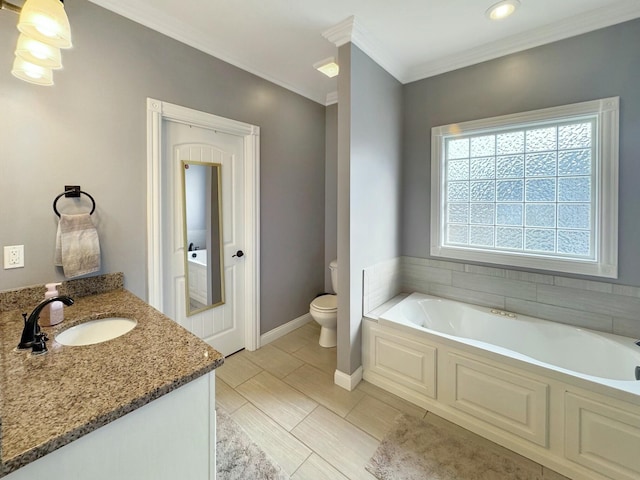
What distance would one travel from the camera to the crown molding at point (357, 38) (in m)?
1.95

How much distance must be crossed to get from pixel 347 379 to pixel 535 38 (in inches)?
116

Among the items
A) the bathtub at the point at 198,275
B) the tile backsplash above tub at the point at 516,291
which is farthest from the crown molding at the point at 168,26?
the tile backsplash above tub at the point at 516,291

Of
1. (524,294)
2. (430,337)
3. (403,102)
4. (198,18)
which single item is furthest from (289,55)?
(524,294)

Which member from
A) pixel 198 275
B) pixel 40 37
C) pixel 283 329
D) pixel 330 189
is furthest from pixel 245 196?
pixel 40 37

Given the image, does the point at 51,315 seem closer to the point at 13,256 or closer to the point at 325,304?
the point at 13,256

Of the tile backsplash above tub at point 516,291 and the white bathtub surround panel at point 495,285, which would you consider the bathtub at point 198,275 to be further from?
the white bathtub surround panel at point 495,285

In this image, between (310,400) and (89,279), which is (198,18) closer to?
(89,279)

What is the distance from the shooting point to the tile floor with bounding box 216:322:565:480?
1.57 metres

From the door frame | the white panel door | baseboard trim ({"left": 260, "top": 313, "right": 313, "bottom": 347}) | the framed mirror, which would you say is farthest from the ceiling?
baseboard trim ({"left": 260, "top": 313, "right": 313, "bottom": 347})

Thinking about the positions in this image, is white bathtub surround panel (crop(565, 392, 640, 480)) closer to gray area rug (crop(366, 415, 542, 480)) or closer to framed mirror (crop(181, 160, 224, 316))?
gray area rug (crop(366, 415, 542, 480))

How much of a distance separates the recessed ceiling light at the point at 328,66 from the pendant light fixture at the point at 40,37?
1.73 metres

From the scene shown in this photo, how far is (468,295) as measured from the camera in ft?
8.16

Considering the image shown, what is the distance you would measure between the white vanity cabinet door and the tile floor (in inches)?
31.1

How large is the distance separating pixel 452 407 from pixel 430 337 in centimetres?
47
